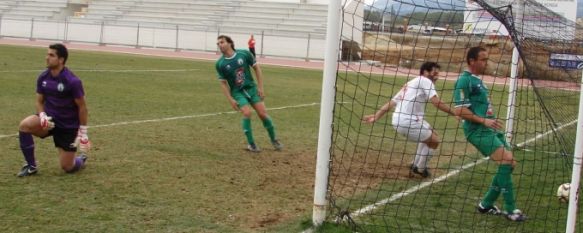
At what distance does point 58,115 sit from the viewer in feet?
24.1

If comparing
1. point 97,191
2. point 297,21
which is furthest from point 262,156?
point 297,21

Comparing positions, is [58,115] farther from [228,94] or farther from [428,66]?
[428,66]

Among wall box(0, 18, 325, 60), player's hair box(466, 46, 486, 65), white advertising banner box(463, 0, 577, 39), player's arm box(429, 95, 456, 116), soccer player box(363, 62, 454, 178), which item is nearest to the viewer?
white advertising banner box(463, 0, 577, 39)

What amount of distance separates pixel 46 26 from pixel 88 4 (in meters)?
8.85

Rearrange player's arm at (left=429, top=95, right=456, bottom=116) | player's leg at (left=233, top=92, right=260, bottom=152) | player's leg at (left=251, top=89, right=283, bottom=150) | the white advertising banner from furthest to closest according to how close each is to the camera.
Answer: player's leg at (left=251, top=89, right=283, bottom=150)
player's leg at (left=233, top=92, right=260, bottom=152)
player's arm at (left=429, top=95, right=456, bottom=116)
the white advertising banner

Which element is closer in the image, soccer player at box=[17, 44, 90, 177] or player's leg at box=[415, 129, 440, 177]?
soccer player at box=[17, 44, 90, 177]

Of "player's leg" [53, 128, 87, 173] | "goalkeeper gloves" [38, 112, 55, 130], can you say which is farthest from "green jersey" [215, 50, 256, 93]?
"goalkeeper gloves" [38, 112, 55, 130]

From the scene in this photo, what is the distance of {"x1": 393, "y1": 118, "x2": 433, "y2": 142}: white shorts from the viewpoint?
328 inches

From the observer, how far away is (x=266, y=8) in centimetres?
4891

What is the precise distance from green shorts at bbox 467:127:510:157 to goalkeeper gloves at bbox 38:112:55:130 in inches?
167

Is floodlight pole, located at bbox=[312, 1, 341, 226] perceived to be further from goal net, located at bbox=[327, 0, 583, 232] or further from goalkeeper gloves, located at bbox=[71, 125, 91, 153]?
goalkeeper gloves, located at bbox=[71, 125, 91, 153]

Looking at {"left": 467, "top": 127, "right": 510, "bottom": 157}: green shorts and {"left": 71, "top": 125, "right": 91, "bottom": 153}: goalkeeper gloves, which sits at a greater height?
{"left": 467, "top": 127, "right": 510, "bottom": 157}: green shorts

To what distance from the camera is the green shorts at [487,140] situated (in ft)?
21.8

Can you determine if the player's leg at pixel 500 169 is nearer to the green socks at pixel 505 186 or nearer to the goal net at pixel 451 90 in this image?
the green socks at pixel 505 186
